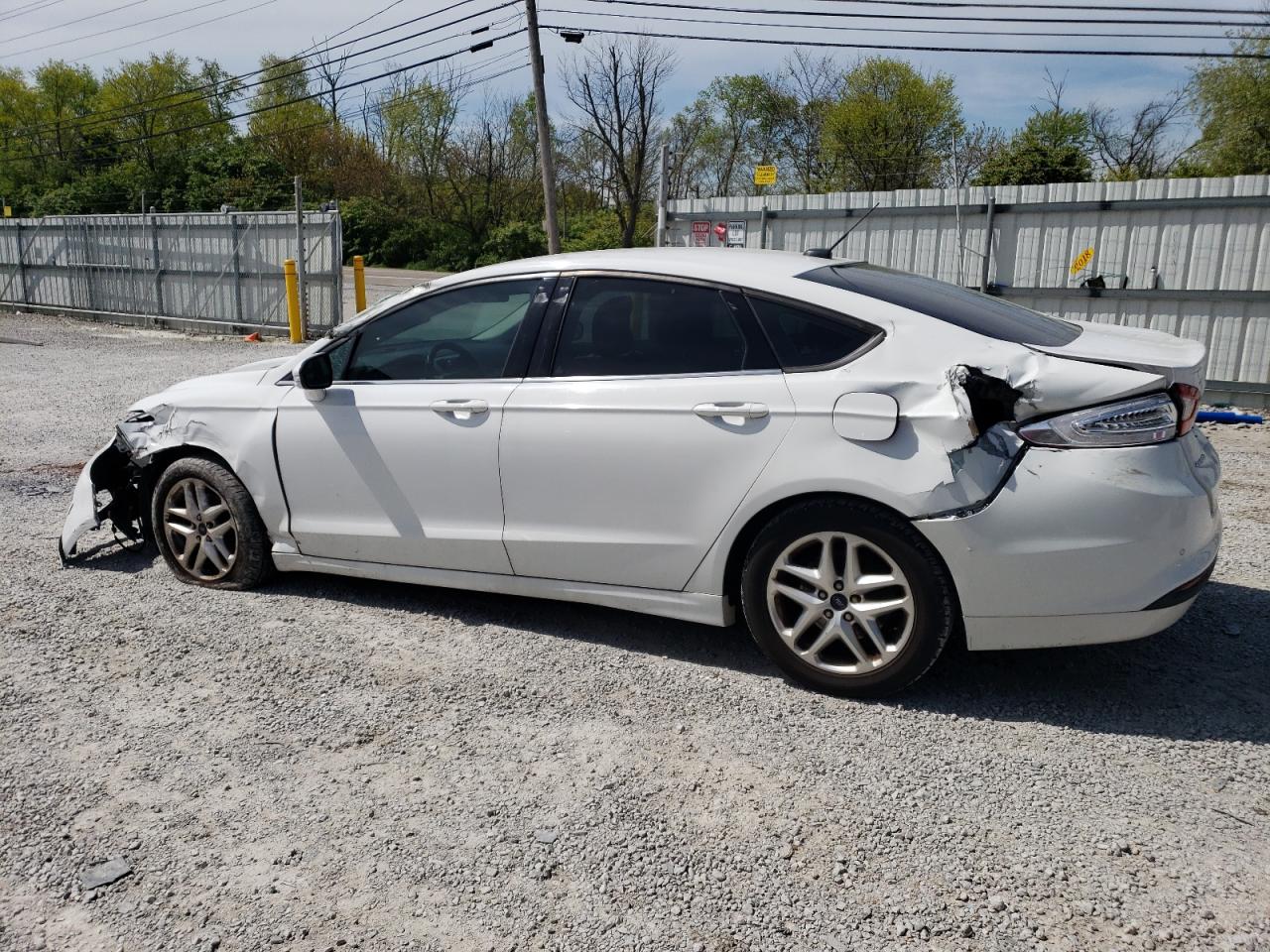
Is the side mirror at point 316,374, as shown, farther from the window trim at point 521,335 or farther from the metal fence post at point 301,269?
the metal fence post at point 301,269

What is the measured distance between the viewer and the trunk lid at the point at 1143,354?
343 centimetres

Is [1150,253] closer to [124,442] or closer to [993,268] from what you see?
[993,268]

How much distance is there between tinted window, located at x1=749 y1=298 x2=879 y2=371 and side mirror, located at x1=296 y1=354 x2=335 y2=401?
1965mm

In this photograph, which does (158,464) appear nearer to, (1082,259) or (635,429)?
(635,429)

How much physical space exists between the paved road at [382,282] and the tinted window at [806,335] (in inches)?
737

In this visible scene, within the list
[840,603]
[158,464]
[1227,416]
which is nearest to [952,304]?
[840,603]

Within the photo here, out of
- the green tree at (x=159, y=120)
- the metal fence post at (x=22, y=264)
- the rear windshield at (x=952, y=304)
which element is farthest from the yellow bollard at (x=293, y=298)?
the green tree at (x=159, y=120)

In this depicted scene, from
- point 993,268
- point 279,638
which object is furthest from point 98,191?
point 279,638

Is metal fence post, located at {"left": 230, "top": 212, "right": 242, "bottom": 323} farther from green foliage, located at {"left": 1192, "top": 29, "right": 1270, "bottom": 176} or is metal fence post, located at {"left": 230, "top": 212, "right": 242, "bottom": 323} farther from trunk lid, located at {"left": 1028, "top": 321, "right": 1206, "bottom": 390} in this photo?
green foliage, located at {"left": 1192, "top": 29, "right": 1270, "bottom": 176}

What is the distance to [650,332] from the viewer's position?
4.09m

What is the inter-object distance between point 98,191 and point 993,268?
58667mm

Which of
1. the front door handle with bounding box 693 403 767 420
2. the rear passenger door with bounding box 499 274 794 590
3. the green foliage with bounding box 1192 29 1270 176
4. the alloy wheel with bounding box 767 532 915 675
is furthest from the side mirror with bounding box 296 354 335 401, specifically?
the green foliage with bounding box 1192 29 1270 176

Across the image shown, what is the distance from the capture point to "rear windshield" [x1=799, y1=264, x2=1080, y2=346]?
371 centimetres

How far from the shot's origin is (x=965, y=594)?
3.49 m
